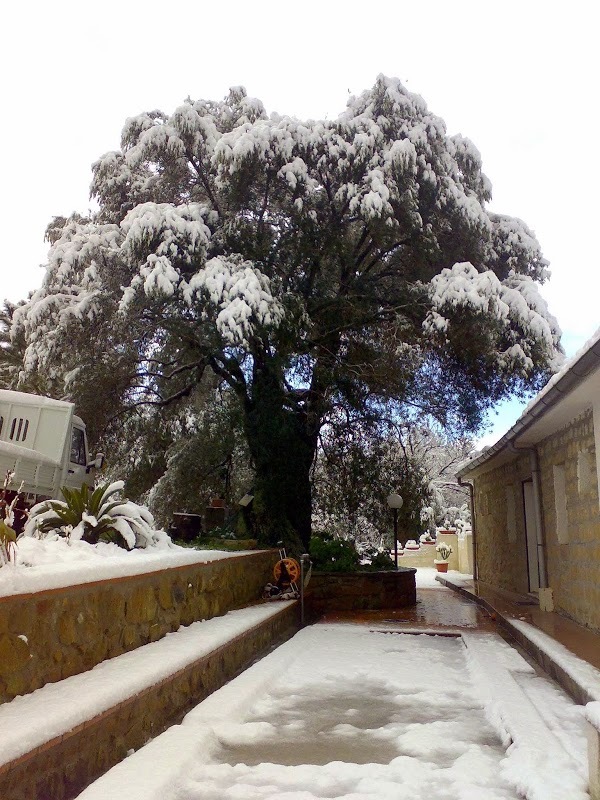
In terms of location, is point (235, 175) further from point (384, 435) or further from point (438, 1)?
point (384, 435)

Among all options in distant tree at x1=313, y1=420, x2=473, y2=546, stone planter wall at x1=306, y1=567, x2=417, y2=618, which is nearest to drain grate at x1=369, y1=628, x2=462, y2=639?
stone planter wall at x1=306, y1=567, x2=417, y2=618

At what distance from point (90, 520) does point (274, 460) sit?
520 centimetres

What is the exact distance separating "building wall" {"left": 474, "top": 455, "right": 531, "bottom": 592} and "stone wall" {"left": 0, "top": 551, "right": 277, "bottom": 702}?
6375 millimetres

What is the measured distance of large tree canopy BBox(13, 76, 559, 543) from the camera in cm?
991

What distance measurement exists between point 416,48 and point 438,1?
517 millimetres

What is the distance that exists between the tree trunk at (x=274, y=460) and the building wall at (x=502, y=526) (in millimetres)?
3686

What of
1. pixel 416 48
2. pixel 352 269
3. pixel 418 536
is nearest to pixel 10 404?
pixel 352 269

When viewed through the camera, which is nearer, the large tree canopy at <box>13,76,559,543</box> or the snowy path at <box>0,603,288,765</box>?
the snowy path at <box>0,603,288,765</box>

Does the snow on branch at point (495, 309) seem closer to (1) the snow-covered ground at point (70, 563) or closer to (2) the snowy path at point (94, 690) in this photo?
(1) the snow-covered ground at point (70, 563)

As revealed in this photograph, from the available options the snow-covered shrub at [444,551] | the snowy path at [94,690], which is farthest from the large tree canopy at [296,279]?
the snow-covered shrub at [444,551]

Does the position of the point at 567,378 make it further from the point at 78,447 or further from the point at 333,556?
the point at 78,447

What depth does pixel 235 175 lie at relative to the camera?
33.9 feet

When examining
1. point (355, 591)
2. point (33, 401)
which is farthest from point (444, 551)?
point (33, 401)

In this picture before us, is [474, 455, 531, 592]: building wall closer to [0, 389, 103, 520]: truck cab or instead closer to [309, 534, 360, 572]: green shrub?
[309, 534, 360, 572]: green shrub
